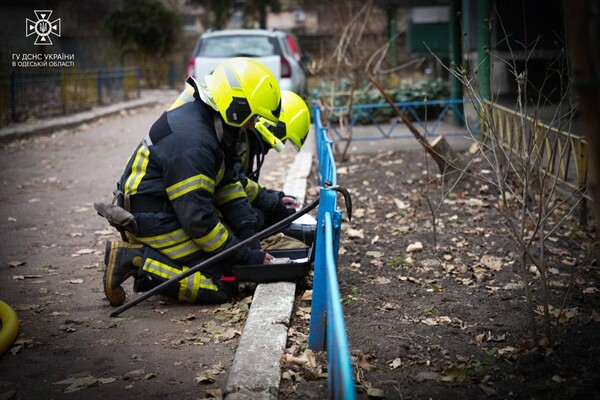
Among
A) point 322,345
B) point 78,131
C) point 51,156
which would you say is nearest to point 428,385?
point 322,345

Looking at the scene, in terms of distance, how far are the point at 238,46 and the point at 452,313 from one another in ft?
35.8

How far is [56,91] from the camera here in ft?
56.9

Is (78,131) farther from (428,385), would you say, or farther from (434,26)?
(428,385)

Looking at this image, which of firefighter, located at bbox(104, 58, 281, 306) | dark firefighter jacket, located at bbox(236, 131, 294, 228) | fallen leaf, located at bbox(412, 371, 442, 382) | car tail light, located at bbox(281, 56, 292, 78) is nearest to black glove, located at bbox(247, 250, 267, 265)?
firefighter, located at bbox(104, 58, 281, 306)

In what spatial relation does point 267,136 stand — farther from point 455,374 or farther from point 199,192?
point 455,374

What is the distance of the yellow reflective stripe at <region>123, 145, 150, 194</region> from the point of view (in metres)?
4.93

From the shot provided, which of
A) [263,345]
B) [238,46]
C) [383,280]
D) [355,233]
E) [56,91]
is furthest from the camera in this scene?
[56,91]

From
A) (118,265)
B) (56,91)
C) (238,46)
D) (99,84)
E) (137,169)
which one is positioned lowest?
(118,265)

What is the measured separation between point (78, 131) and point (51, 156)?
384 centimetres

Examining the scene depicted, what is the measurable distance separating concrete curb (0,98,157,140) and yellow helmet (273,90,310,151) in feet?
28.1

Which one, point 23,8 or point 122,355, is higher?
point 23,8

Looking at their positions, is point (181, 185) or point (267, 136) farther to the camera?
point (267, 136)

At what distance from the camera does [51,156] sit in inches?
476

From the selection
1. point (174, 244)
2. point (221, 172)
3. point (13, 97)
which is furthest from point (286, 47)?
point (174, 244)
